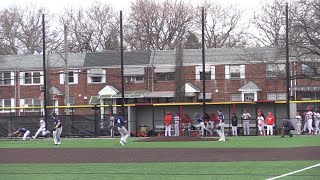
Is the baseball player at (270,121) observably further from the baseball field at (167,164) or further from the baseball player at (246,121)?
the baseball field at (167,164)

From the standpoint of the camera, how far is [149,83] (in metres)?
62.3

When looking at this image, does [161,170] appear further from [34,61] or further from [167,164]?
[34,61]

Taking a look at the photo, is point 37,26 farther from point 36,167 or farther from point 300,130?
point 36,167

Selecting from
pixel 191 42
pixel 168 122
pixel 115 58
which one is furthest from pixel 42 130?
pixel 191 42

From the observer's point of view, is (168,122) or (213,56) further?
(213,56)

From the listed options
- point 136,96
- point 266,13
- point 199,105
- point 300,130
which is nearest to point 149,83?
point 136,96

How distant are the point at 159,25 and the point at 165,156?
5089 cm

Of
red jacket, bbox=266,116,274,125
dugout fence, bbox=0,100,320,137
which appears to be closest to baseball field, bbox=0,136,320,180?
red jacket, bbox=266,116,274,125

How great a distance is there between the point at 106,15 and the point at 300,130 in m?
40.8

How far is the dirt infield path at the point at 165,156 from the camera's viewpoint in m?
22.1

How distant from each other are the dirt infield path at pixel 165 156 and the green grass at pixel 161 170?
5.21ft

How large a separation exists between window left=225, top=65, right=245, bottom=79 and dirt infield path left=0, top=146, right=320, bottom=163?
34.1m

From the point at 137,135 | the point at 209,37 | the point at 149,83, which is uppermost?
the point at 209,37

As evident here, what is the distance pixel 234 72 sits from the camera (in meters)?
61.1
